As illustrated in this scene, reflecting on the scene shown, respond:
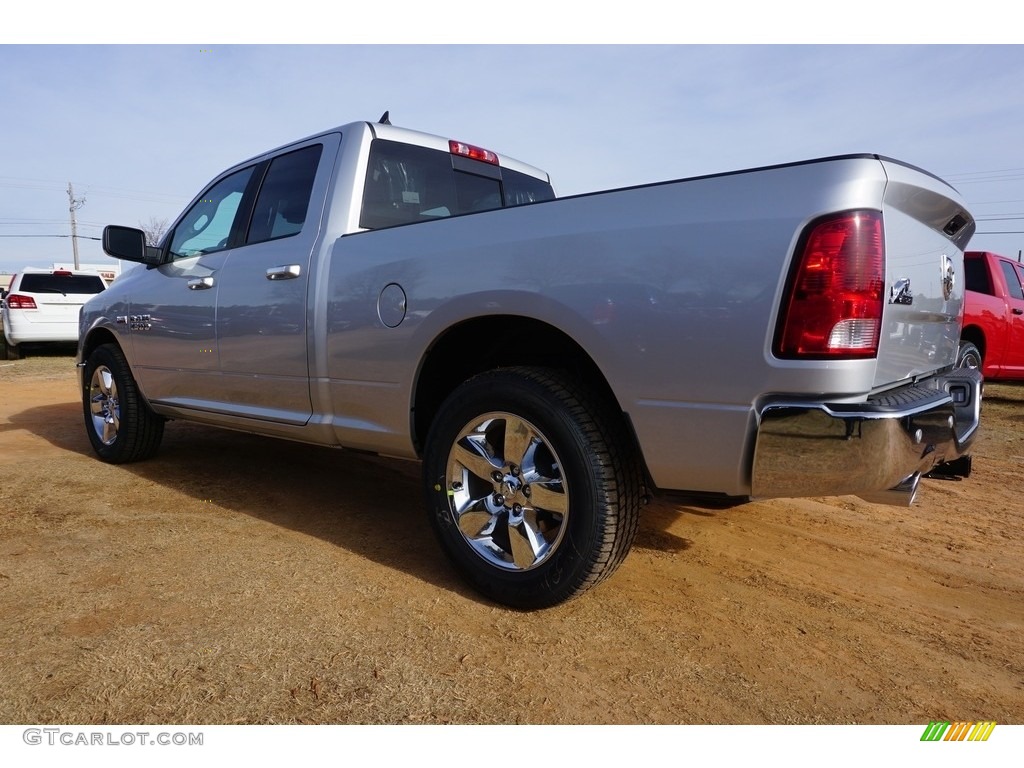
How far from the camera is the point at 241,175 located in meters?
4.03

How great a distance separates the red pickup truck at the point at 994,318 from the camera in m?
7.98

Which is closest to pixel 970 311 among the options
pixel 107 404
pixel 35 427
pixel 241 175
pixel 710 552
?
pixel 710 552

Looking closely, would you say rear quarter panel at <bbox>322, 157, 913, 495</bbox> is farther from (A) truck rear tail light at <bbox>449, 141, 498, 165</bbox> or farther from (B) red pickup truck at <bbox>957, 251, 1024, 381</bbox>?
(B) red pickup truck at <bbox>957, 251, 1024, 381</bbox>

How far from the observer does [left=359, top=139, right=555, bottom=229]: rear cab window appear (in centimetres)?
334

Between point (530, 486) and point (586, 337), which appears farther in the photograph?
point (530, 486)

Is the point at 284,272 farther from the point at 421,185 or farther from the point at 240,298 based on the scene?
the point at 421,185

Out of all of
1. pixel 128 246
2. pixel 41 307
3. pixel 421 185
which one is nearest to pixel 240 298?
pixel 421 185

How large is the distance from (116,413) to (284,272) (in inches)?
91.9

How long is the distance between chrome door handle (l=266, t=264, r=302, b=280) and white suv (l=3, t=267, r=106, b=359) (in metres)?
11.7

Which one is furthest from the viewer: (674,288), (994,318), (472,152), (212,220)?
(994,318)

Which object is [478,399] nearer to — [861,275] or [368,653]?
[368,653]

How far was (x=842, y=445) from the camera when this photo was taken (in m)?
1.86

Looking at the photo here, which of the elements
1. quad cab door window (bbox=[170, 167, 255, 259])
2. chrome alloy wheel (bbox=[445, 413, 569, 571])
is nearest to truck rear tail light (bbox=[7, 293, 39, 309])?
quad cab door window (bbox=[170, 167, 255, 259])

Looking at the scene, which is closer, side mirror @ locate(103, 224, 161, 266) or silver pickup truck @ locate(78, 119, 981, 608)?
silver pickup truck @ locate(78, 119, 981, 608)
